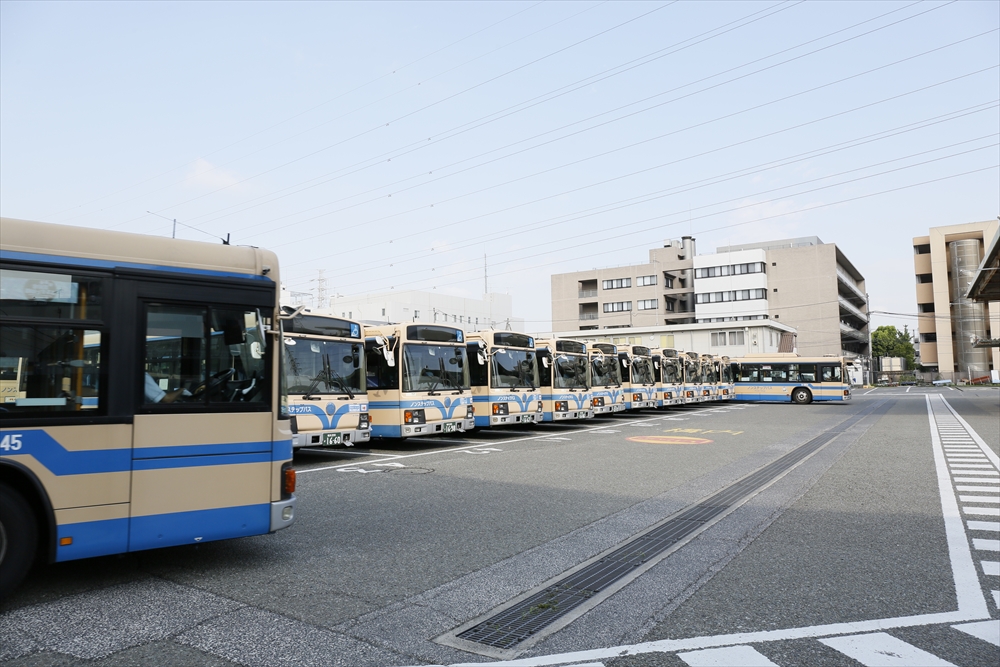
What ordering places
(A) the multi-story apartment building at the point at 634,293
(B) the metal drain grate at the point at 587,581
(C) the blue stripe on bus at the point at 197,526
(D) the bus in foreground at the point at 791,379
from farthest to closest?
(A) the multi-story apartment building at the point at 634,293
(D) the bus in foreground at the point at 791,379
(C) the blue stripe on bus at the point at 197,526
(B) the metal drain grate at the point at 587,581

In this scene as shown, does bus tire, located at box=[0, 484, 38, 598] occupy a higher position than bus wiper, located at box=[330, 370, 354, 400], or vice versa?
bus wiper, located at box=[330, 370, 354, 400]

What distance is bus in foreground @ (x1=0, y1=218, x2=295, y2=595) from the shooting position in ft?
15.8

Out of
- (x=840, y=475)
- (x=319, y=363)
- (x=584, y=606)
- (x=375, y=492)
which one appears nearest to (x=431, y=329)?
(x=319, y=363)

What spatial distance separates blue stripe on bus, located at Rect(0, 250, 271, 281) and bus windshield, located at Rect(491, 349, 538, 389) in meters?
12.8

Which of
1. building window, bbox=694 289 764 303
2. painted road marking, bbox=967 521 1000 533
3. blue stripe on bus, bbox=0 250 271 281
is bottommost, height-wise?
painted road marking, bbox=967 521 1000 533

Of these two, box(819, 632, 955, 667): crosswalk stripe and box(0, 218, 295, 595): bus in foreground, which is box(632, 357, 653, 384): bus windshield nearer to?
box(0, 218, 295, 595): bus in foreground

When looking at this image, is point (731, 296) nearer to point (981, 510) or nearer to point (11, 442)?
point (981, 510)

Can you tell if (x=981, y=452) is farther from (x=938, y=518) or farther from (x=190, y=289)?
(x=190, y=289)

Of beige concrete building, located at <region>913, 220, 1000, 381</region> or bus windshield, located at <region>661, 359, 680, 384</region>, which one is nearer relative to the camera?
bus windshield, located at <region>661, 359, 680, 384</region>

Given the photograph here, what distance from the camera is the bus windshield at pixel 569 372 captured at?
2130 centimetres

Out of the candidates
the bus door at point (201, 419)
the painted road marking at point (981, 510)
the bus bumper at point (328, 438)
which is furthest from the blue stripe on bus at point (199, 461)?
the painted road marking at point (981, 510)

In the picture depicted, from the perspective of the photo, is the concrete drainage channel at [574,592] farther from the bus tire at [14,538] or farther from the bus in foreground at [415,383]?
the bus in foreground at [415,383]

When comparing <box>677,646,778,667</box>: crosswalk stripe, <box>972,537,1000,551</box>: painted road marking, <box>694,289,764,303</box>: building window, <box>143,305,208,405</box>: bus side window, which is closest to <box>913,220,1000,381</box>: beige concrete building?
<box>694,289,764,303</box>: building window

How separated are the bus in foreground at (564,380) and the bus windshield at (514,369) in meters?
0.86
